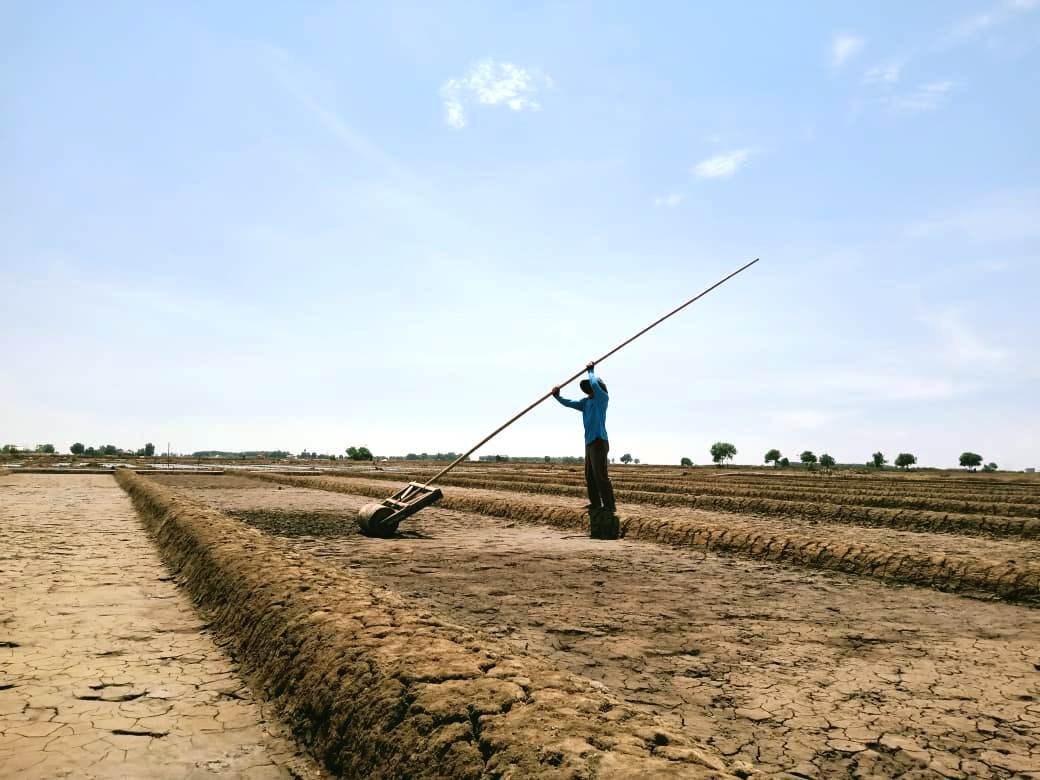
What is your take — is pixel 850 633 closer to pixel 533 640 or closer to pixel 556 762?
pixel 533 640

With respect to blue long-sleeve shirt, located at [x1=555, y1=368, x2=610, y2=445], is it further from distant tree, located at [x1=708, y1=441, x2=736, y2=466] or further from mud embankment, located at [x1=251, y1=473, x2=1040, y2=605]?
distant tree, located at [x1=708, y1=441, x2=736, y2=466]

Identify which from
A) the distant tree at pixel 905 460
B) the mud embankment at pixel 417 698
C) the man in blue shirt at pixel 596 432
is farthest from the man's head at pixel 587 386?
the distant tree at pixel 905 460

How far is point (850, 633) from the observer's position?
4.55 metres

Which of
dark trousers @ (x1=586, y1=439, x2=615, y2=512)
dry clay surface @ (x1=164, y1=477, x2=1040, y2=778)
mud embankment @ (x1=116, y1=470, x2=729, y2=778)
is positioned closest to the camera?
mud embankment @ (x1=116, y1=470, x2=729, y2=778)

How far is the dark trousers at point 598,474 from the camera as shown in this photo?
9.96 m

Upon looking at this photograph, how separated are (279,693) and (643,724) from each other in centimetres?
216

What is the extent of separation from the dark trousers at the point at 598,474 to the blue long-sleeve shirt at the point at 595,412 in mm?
109

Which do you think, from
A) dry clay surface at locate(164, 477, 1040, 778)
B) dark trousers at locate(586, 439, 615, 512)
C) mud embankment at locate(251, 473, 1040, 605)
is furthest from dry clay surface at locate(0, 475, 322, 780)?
mud embankment at locate(251, 473, 1040, 605)

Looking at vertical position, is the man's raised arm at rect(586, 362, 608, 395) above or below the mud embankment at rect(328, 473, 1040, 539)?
above

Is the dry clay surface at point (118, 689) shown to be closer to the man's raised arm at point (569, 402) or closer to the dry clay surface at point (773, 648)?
the dry clay surface at point (773, 648)

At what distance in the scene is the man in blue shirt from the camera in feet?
32.8

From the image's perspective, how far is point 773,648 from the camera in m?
4.16

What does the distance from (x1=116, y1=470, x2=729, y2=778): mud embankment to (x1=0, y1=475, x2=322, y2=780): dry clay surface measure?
0.66 feet

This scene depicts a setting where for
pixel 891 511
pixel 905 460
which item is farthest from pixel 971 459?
pixel 891 511
